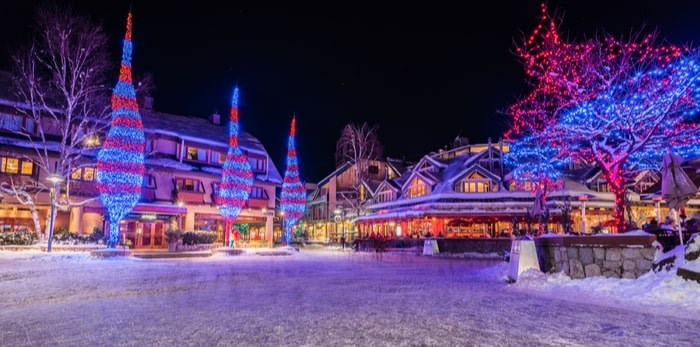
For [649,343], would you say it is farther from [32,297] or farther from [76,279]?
[76,279]

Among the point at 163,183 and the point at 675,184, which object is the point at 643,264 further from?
the point at 163,183

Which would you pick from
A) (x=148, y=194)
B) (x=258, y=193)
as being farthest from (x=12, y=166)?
(x=258, y=193)

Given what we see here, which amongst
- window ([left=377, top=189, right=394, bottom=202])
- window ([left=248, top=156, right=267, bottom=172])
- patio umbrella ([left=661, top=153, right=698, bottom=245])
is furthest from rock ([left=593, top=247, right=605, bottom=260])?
window ([left=377, top=189, right=394, bottom=202])

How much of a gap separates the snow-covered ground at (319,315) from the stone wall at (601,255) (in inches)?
45.4

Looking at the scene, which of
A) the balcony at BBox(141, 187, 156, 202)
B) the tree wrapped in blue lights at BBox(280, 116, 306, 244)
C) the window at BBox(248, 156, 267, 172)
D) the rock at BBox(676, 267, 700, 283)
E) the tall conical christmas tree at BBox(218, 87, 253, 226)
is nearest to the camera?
the rock at BBox(676, 267, 700, 283)

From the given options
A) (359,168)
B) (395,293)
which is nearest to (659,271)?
(395,293)

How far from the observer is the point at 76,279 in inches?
452

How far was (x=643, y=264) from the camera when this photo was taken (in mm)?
8922

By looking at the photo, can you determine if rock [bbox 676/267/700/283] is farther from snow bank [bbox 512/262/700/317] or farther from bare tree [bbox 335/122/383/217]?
bare tree [bbox 335/122/383/217]

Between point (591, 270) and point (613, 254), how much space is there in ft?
1.99

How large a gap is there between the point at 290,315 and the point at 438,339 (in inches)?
97.2

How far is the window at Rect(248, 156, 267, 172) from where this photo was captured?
38250 mm

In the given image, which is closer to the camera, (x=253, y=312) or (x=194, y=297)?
(x=253, y=312)

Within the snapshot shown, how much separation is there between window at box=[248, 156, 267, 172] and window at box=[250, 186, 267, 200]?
1.71m
